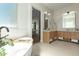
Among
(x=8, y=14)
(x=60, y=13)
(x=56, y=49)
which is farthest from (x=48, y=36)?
(x=8, y=14)

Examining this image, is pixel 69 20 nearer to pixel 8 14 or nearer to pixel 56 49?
pixel 56 49

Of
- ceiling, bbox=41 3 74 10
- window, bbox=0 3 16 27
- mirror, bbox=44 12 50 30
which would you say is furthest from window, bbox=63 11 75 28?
window, bbox=0 3 16 27

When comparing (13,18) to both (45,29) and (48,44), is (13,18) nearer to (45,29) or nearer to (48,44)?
(45,29)

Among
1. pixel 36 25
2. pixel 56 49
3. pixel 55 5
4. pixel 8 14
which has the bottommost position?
pixel 56 49

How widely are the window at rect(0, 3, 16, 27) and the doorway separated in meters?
0.32

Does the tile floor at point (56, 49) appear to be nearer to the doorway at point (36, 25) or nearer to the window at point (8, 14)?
the doorway at point (36, 25)

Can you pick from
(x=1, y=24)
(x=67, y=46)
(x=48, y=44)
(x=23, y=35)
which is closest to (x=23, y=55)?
(x=23, y=35)

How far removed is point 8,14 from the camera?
69.3 inches

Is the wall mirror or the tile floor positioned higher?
the wall mirror

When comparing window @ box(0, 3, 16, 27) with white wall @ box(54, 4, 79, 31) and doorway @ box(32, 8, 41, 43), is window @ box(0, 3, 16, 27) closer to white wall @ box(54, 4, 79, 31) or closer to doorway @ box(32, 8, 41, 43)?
doorway @ box(32, 8, 41, 43)

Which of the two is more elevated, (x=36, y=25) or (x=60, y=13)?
(x=60, y=13)

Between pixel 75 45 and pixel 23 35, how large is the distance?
34.2 inches

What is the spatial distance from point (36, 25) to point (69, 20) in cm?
56

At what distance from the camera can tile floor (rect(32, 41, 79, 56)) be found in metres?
1.75
